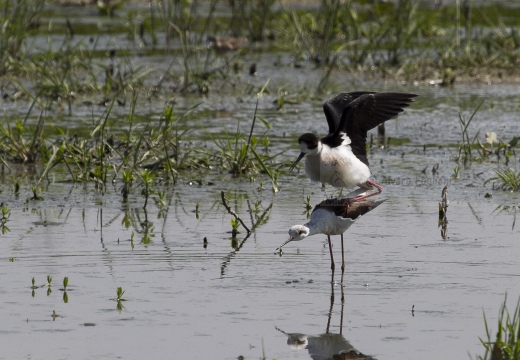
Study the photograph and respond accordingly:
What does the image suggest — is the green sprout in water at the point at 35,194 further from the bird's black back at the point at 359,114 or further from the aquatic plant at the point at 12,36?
the aquatic plant at the point at 12,36

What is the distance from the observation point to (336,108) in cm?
725

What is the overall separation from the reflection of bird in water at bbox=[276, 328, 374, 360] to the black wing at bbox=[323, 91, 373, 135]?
2204mm

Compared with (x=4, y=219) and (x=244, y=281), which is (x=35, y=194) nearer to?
(x=4, y=219)

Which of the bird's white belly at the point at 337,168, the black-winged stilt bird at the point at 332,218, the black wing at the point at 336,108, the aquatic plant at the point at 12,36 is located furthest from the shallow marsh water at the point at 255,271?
the aquatic plant at the point at 12,36

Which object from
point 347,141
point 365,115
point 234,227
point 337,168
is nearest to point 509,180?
point 365,115

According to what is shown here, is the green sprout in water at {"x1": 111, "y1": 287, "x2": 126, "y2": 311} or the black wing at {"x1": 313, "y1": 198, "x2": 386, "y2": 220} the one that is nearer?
the green sprout in water at {"x1": 111, "y1": 287, "x2": 126, "y2": 311}

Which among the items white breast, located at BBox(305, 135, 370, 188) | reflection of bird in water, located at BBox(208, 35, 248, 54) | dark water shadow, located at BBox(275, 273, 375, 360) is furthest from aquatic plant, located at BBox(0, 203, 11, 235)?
reflection of bird in water, located at BBox(208, 35, 248, 54)

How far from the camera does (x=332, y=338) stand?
16.8ft

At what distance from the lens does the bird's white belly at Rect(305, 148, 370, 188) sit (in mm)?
6750

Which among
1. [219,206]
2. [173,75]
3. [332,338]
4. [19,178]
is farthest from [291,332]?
[173,75]

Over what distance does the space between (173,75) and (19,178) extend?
10.9ft

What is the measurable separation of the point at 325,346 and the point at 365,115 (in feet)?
7.91

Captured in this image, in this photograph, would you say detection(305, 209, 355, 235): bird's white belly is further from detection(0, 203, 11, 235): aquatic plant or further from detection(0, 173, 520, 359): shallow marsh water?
detection(0, 203, 11, 235): aquatic plant

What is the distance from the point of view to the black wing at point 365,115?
7.00m
